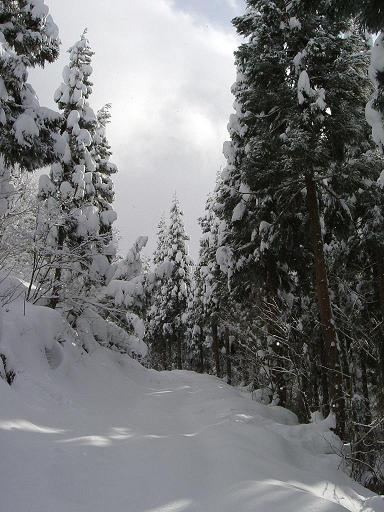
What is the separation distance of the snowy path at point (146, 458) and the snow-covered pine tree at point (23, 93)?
4.76 metres

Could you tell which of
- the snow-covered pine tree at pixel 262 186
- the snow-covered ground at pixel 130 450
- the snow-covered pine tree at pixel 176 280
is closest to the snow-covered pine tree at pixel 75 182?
the snow-covered ground at pixel 130 450

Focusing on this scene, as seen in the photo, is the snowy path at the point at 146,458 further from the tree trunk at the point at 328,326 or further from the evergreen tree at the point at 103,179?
the evergreen tree at the point at 103,179

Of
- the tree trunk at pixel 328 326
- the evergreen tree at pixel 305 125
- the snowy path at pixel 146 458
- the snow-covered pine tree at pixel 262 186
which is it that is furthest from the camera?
the snow-covered pine tree at pixel 262 186

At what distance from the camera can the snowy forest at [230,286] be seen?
5.05m

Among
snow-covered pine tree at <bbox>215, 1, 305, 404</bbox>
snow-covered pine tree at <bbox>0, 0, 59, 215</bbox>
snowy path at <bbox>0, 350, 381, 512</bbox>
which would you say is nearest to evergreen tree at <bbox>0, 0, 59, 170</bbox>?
snow-covered pine tree at <bbox>0, 0, 59, 215</bbox>

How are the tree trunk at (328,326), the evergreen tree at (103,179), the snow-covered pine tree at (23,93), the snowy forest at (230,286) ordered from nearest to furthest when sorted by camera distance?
1. the snowy forest at (230,286)
2. the snow-covered pine tree at (23,93)
3. the tree trunk at (328,326)
4. the evergreen tree at (103,179)

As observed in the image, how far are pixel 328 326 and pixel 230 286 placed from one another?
7.05 metres

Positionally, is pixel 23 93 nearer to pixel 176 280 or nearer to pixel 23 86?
pixel 23 86

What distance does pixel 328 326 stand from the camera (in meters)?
10.5

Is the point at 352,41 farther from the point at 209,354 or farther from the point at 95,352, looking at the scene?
the point at 209,354

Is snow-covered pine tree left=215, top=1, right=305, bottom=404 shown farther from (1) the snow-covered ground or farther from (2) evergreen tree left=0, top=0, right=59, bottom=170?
(2) evergreen tree left=0, top=0, right=59, bottom=170

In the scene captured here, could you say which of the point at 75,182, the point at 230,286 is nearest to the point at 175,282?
the point at 230,286

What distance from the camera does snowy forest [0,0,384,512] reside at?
5047 millimetres

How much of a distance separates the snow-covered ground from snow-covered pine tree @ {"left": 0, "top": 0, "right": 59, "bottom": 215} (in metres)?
3.51
